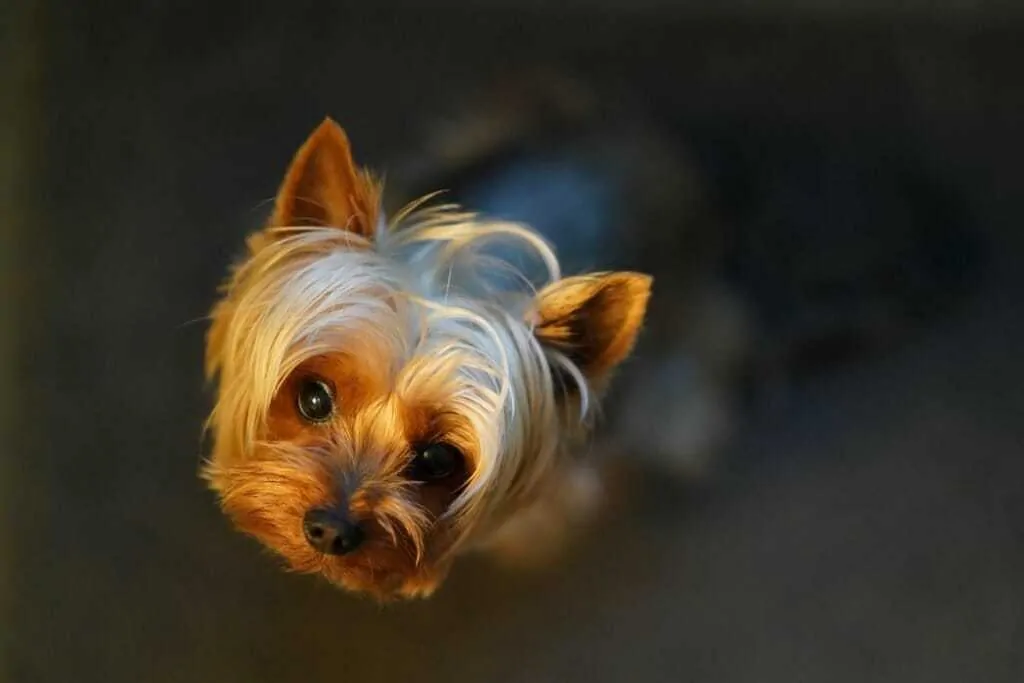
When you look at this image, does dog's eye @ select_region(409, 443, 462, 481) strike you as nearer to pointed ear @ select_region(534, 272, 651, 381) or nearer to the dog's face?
the dog's face

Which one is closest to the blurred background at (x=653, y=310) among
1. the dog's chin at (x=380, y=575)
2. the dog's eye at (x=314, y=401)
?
the dog's chin at (x=380, y=575)

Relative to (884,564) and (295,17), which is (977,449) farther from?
(295,17)

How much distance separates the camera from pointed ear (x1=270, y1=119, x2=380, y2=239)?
103 cm

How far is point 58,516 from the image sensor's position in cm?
137

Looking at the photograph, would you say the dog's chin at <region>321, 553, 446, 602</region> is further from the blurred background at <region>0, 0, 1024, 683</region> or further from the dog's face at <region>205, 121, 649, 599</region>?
the blurred background at <region>0, 0, 1024, 683</region>

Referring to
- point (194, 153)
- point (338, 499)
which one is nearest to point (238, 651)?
point (338, 499)

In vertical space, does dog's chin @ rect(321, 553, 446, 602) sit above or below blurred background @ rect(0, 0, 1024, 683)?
below

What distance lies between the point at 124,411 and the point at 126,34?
51cm

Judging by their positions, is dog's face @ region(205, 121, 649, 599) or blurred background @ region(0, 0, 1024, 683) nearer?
dog's face @ region(205, 121, 649, 599)

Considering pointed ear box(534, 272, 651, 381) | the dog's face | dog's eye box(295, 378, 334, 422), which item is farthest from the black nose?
pointed ear box(534, 272, 651, 381)

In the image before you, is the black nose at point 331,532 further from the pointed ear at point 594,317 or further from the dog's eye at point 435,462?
the pointed ear at point 594,317

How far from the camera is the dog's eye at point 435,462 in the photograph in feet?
3.66

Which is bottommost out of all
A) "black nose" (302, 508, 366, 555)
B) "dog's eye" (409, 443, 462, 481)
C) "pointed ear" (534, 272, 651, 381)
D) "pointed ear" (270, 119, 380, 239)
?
"black nose" (302, 508, 366, 555)

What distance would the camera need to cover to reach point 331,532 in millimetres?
1059
